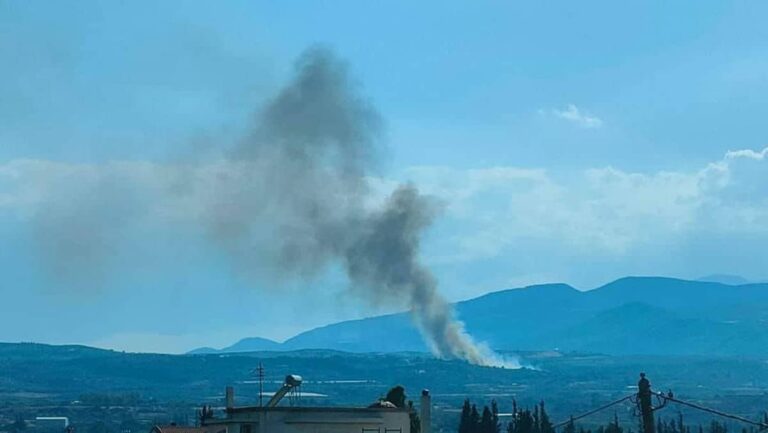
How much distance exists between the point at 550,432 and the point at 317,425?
73.7 metres

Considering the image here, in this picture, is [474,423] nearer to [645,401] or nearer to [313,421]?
[313,421]

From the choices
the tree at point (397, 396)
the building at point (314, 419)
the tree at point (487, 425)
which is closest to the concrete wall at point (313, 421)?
the building at point (314, 419)

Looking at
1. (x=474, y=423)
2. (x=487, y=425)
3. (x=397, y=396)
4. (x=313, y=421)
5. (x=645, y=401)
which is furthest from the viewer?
(x=474, y=423)

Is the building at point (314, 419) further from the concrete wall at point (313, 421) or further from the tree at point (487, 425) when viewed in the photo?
the tree at point (487, 425)

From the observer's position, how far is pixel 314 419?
171 ft

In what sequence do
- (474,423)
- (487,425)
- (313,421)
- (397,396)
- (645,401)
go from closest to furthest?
A: (645,401)
(313,421)
(397,396)
(487,425)
(474,423)

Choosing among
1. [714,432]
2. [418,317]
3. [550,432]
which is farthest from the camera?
[418,317]

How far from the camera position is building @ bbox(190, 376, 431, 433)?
51969 millimetres

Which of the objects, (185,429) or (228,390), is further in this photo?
(185,429)

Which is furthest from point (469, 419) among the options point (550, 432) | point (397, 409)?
point (397, 409)

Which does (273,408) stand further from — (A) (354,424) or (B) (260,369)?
(B) (260,369)

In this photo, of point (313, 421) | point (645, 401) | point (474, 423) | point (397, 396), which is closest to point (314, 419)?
point (313, 421)

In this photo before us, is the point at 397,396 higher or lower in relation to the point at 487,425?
lower

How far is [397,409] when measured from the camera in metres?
54.4
